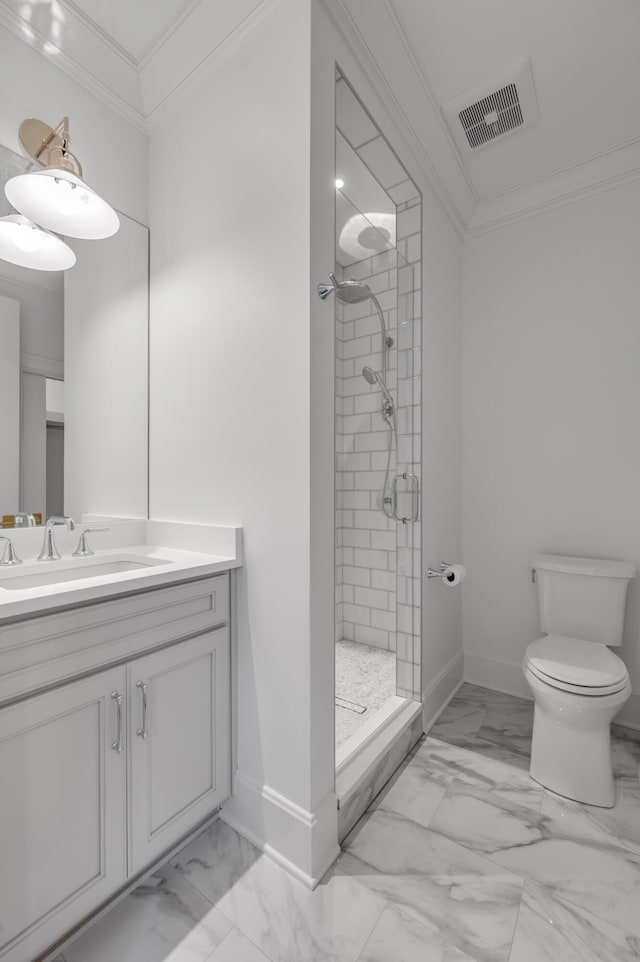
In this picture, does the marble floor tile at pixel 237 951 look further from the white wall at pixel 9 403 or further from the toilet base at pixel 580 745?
the white wall at pixel 9 403

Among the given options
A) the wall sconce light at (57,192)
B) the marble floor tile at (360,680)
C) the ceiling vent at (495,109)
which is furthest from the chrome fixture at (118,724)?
the ceiling vent at (495,109)

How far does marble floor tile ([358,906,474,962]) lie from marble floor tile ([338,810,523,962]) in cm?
2

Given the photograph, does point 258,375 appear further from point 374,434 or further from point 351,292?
point 374,434

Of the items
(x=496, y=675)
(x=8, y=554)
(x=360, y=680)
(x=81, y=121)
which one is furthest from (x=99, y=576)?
(x=496, y=675)

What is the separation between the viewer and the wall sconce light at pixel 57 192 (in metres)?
1.28

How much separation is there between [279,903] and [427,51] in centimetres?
277

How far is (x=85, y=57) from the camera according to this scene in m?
1.51

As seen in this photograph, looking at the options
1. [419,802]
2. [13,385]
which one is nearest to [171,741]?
[419,802]

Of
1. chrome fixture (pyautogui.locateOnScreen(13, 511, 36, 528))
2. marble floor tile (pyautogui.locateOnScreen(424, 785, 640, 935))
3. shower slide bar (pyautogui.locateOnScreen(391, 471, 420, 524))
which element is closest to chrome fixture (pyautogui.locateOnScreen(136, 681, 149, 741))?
chrome fixture (pyautogui.locateOnScreen(13, 511, 36, 528))

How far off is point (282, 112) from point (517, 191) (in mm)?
1539

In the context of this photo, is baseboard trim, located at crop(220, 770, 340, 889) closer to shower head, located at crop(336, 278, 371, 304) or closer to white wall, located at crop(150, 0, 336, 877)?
white wall, located at crop(150, 0, 336, 877)

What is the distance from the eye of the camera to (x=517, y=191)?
88.4 inches

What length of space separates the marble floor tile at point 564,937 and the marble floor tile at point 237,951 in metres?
0.62

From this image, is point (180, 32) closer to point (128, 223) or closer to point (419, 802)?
point (128, 223)
